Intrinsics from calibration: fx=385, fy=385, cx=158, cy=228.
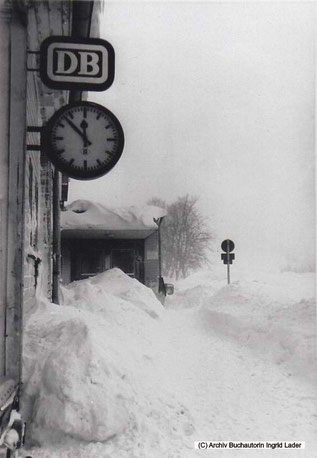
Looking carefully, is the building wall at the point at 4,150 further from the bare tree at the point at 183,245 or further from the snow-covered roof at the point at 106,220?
the bare tree at the point at 183,245

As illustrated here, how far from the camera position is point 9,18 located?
11.3ft

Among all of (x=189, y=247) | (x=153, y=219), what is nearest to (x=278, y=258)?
(x=189, y=247)

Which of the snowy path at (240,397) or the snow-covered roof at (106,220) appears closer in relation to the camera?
Result: the snowy path at (240,397)

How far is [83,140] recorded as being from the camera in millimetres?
3525

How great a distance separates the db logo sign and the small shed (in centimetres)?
1146

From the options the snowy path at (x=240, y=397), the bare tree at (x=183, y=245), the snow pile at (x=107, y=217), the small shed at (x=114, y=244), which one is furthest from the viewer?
the bare tree at (x=183, y=245)

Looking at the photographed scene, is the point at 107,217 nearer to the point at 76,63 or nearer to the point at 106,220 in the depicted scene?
the point at 106,220

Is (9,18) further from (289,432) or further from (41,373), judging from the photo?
(289,432)

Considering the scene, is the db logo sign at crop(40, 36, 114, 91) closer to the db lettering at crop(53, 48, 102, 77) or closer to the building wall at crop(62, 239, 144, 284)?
the db lettering at crop(53, 48, 102, 77)

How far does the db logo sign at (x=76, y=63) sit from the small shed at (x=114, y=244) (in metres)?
11.5

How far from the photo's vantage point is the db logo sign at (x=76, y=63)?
3486 millimetres

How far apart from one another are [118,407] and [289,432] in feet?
5.91

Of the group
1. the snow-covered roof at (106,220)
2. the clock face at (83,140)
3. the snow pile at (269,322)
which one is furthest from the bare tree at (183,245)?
the clock face at (83,140)

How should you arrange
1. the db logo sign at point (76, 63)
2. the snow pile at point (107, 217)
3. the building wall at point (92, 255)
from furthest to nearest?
the building wall at point (92, 255), the snow pile at point (107, 217), the db logo sign at point (76, 63)
